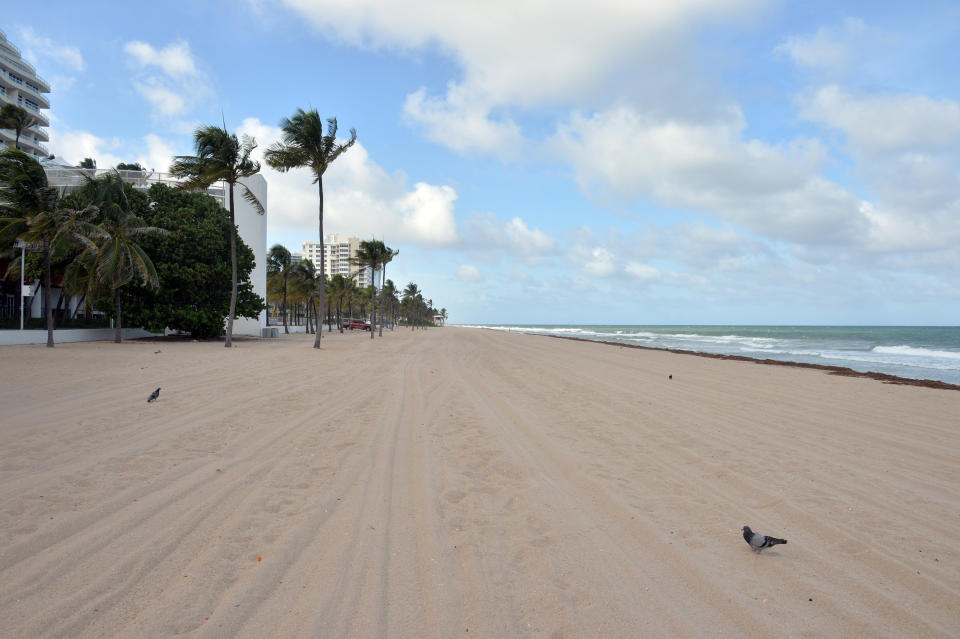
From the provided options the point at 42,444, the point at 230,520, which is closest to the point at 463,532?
the point at 230,520

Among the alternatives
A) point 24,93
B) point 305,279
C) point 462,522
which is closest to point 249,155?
point 462,522

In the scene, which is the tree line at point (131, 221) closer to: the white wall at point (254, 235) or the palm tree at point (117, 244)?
the palm tree at point (117, 244)

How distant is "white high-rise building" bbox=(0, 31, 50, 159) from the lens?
188 ft

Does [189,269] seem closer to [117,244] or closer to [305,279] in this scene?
[117,244]

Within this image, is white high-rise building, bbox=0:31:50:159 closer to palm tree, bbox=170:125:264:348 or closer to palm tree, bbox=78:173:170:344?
palm tree, bbox=78:173:170:344

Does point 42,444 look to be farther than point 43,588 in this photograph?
Yes

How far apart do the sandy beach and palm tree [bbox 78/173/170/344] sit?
56.3ft

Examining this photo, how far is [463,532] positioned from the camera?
3.61m

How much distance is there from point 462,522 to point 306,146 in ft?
77.8

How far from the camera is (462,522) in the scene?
3.78 meters

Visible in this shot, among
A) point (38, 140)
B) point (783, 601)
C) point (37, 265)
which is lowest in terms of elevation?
point (783, 601)

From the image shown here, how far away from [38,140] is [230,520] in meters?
86.7

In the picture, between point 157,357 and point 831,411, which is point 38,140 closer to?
point 157,357

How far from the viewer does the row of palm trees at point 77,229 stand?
64.4 feet
